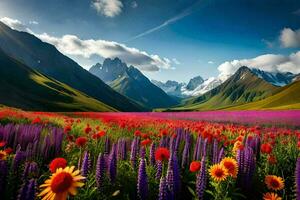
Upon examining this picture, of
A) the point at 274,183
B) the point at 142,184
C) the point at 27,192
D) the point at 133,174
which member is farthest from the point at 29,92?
the point at 27,192

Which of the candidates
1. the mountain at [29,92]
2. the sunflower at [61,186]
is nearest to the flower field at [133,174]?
the sunflower at [61,186]

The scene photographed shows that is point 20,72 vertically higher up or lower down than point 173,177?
higher up

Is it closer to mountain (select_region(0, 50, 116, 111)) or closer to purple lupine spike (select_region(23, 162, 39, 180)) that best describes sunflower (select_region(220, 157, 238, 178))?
purple lupine spike (select_region(23, 162, 39, 180))

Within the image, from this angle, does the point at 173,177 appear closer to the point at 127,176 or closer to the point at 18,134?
the point at 127,176

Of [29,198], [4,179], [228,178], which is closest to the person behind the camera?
[29,198]

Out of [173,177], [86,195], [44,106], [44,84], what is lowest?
[86,195]

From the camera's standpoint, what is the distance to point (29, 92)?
128 meters

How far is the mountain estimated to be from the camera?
106m

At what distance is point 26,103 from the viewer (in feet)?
341

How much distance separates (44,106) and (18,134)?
113 metres

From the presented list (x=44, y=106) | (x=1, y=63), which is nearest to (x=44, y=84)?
(x=1, y=63)

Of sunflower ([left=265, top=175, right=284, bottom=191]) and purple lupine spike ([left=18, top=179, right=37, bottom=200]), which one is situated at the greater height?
purple lupine spike ([left=18, top=179, right=37, bottom=200])

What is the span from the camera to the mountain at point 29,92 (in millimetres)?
106088

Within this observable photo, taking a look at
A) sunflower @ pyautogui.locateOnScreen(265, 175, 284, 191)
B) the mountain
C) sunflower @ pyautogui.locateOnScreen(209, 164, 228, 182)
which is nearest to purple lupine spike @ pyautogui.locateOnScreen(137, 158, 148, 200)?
sunflower @ pyautogui.locateOnScreen(209, 164, 228, 182)
